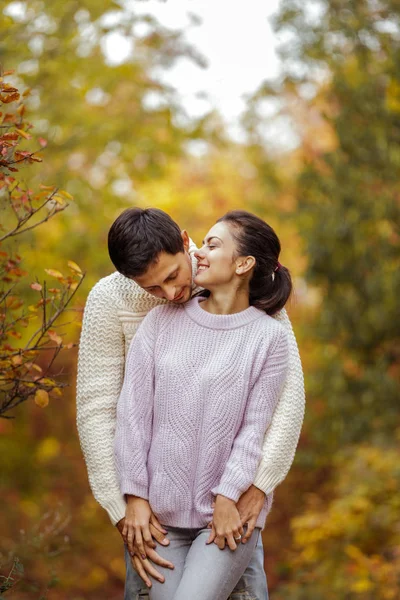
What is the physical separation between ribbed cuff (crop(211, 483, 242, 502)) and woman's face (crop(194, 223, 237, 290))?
0.65 metres

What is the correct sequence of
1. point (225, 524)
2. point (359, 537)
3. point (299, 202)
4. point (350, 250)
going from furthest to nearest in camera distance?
point (299, 202) < point (350, 250) < point (359, 537) < point (225, 524)

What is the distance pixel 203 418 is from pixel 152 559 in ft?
1.53

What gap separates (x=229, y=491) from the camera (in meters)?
2.47

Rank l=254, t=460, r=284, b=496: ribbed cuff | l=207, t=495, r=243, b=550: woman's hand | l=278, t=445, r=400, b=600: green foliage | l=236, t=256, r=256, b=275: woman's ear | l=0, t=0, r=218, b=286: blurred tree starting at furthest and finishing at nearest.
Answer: l=0, t=0, r=218, b=286: blurred tree
l=278, t=445, r=400, b=600: green foliage
l=236, t=256, r=256, b=275: woman's ear
l=254, t=460, r=284, b=496: ribbed cuff
l=207, t=495, r=243, b=550: woman's hand

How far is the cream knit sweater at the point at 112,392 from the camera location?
2613mm

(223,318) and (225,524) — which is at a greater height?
(223,318)

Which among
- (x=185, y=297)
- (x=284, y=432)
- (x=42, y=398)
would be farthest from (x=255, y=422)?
(x=42, y=398)

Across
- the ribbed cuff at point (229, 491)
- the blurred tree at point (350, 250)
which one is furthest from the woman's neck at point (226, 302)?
the blurred tree at point (350, 250)

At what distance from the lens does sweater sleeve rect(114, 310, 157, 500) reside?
2551 millimetres

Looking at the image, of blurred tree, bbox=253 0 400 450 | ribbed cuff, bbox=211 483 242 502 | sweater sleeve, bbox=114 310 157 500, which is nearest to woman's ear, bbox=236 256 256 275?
sweater sleeve, bbox=114 310 157 500

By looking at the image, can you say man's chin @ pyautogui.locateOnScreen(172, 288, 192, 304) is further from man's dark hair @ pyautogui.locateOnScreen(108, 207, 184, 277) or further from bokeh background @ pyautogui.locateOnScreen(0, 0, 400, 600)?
bokeh background @ pyautogui.locateOnScreen(0, 0, 400, 600)

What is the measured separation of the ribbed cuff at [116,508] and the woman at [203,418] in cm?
3

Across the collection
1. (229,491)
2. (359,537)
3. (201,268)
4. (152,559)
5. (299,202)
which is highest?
(201,268)

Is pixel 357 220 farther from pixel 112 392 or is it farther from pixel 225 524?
pixel 225 524
